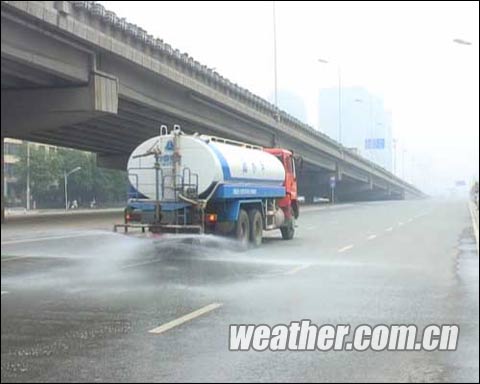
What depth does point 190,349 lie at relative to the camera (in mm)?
4910

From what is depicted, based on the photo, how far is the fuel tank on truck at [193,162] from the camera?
9891mm

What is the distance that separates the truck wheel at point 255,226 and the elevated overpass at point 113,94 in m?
2.78

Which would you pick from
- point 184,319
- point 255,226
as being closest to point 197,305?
point 184,319

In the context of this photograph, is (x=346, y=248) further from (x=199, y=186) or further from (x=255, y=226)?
(x=199, y=186)

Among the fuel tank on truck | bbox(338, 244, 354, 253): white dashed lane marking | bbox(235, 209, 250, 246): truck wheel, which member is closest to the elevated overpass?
the fuel tank on truck

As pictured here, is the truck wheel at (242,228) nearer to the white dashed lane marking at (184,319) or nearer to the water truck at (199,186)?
the water truck at (199,186)

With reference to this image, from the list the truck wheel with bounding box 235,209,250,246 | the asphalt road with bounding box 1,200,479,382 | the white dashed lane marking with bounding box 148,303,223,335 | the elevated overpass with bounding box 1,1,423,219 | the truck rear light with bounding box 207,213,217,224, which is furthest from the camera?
the truck wheel with bounding box 235,209,250,246

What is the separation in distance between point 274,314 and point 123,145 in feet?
14.0

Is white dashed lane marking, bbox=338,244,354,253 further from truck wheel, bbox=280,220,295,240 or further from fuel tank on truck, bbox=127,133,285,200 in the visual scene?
fuel tank on truck, bbox=127,133,285,200

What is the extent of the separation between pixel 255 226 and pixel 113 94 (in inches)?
185

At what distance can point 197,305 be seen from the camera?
6914 millimetres

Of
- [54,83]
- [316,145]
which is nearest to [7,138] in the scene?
[54,83]

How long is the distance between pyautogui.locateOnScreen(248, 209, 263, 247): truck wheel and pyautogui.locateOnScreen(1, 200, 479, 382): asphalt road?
1368 mm

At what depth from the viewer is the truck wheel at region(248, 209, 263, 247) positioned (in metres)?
13.6
